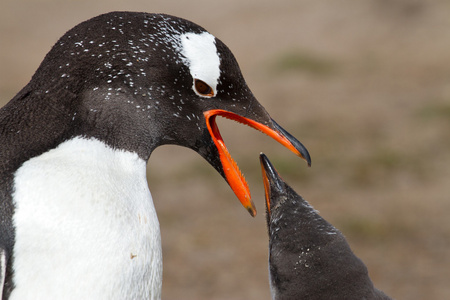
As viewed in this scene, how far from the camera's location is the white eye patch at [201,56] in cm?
192

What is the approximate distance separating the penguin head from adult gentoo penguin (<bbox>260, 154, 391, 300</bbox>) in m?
0.35

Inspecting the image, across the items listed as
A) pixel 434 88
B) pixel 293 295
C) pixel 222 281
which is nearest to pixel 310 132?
pixel 434 88

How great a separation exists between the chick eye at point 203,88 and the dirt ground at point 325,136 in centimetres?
281

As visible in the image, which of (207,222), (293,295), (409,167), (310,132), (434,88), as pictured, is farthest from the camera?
(434,88)

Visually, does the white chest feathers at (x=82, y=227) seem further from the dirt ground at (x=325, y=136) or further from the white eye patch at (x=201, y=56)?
the dirt ground at (x=325, y=136)

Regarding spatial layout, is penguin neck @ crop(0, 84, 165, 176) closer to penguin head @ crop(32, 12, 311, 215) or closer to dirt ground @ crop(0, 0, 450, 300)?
penguin head @ crop(32, 12, 311, 215)

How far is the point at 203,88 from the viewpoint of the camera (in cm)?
198

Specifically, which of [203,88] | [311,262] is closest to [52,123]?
[203,88]

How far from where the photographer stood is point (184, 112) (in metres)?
1.99

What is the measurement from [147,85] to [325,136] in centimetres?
518

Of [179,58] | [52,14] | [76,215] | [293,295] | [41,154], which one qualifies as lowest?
[52,14]

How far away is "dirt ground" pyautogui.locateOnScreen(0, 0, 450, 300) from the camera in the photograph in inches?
194

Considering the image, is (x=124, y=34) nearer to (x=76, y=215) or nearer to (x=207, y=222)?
(x=76, y=215)

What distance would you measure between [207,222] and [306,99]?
9.87ft
